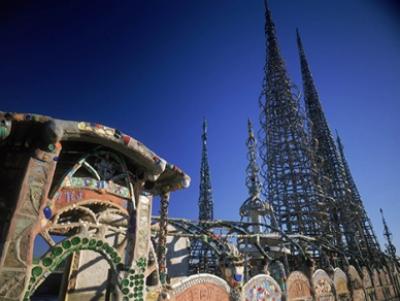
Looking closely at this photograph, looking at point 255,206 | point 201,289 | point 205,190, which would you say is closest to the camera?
point 201,289

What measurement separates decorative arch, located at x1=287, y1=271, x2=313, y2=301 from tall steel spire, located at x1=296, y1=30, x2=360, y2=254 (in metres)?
21.3

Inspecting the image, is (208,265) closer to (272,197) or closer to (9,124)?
(272,197)

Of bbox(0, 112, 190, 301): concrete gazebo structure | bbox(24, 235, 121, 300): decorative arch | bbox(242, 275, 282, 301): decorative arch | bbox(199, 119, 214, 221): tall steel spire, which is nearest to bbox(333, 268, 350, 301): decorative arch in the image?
bbox(242, 275, 282, 301): decorative arch

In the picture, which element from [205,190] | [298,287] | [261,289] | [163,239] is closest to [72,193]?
[163,239]

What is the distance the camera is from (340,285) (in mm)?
13930

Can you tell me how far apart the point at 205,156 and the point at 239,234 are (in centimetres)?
3340

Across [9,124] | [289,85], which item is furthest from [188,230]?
[289,85]

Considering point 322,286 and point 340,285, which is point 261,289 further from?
point 340,285

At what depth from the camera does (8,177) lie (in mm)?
5344

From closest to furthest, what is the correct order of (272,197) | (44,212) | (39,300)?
1. (44,212)
2. (39,300)
3. (272,197)

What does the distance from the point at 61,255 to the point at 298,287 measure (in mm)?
9701

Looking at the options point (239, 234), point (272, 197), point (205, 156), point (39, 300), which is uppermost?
point (205, 156)

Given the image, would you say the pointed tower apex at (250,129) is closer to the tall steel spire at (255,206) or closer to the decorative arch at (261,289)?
the tall steel spire at (255,206)

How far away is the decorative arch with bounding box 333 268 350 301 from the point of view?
528 inches
